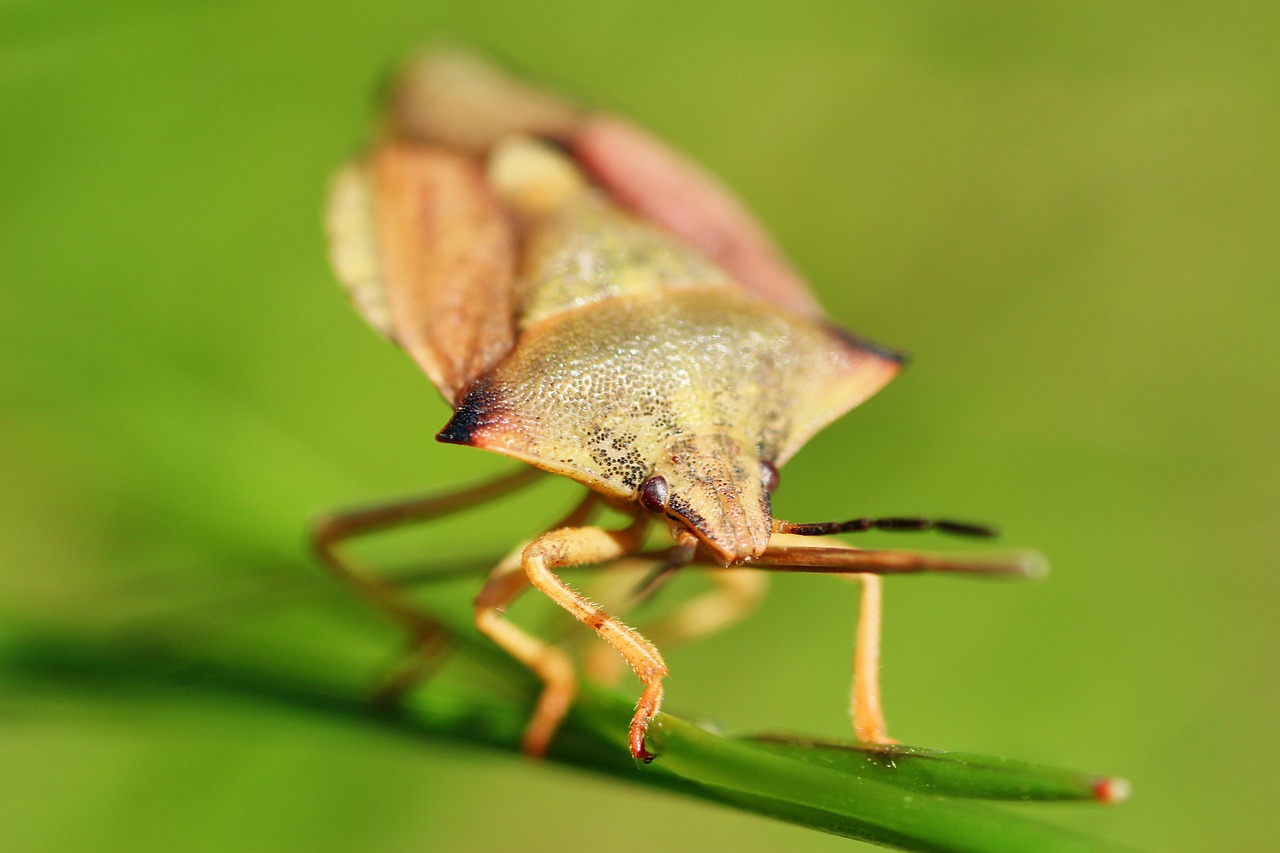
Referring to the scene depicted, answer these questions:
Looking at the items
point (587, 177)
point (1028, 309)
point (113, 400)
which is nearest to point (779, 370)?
point (587, 177)

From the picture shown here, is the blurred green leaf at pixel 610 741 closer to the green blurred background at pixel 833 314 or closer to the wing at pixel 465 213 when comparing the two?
the green blurred background at pixel 833 314

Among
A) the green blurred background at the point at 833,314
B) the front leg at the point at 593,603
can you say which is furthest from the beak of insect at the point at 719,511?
the green blurred background at the point at 833,314

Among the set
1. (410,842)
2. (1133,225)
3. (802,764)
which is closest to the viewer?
(802,764)

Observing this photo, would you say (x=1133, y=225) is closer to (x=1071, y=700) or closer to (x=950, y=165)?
(x=950, y=165)

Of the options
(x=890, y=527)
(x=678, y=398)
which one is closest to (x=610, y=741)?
(x=890, y=527)

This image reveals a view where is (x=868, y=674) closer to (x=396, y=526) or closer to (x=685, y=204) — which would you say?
(x=396, y=526)

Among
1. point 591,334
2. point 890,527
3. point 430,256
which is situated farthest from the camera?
point 430,256

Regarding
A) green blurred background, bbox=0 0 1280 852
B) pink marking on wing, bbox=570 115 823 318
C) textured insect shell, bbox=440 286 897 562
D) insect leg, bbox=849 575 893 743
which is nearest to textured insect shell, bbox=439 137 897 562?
textured insect shell, bbox=440 286 897 562

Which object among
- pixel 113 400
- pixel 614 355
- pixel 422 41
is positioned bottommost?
pixel 113 400
